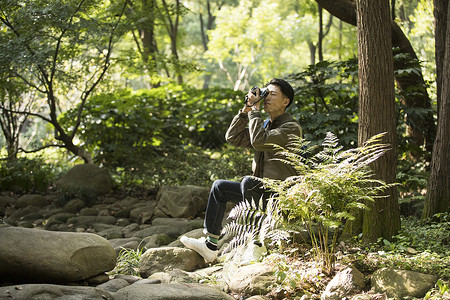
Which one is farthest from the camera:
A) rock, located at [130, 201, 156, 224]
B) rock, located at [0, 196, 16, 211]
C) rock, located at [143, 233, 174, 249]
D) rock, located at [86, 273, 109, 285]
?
rock, located at [0, 196, 16, 211]

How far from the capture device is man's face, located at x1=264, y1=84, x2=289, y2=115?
4047 mm

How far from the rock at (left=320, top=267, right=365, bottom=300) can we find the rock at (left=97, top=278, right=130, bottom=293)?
148 cm

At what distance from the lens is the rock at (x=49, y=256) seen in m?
3.17

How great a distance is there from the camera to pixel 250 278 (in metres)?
3.38

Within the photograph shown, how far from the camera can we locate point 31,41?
670 cm

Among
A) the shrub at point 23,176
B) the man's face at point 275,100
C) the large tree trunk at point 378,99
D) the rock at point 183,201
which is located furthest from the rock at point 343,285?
the shrub at point 23,176

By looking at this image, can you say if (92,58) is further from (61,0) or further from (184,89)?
(184,89)

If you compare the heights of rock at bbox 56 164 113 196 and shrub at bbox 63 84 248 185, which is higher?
shrub at bbox 63 84 248 185

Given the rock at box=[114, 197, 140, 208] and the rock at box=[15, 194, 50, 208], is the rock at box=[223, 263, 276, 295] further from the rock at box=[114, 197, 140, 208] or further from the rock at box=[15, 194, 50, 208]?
the rock at box=[15, 194, 50, 208]

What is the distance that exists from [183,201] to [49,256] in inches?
128

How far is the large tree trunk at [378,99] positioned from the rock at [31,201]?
5391 millimetres

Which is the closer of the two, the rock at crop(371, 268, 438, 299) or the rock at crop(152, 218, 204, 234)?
the rock at crop(371, 268, 438, 299)

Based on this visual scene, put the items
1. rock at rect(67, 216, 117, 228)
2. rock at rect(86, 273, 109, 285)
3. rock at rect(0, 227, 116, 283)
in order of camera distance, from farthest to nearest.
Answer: rock at rect(67, 216, 117, 228), rock at rect(86, 273, 109, 285), rock at rect(0, 227, 116, 283)

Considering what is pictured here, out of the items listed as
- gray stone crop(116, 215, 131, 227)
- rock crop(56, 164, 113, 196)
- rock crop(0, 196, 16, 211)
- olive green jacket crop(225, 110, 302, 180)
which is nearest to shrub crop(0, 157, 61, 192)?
rock crop(0, 196, 16, 211)
